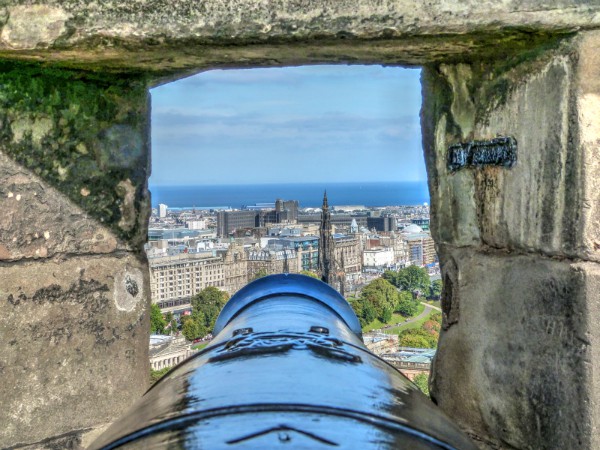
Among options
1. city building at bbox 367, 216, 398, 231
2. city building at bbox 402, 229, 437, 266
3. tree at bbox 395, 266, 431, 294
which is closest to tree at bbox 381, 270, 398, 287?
tree at bbox 395, 266, 431, 294

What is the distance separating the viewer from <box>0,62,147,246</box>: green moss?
6.08 ft

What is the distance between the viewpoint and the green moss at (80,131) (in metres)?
1.85

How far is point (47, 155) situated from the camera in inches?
74.6

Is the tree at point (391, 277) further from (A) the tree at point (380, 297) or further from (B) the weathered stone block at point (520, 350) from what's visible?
(B) the weathered stone block at point (520, 350)

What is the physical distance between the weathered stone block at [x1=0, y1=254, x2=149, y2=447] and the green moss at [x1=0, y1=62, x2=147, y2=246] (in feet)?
0.40

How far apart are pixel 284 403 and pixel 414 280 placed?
43387 millimetres

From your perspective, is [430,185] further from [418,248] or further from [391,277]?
[418,248]

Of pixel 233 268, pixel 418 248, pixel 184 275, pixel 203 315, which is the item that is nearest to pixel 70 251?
pixel 203 315

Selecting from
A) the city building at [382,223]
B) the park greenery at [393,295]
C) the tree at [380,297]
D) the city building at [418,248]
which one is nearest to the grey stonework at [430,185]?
the park greenery at [393,295]

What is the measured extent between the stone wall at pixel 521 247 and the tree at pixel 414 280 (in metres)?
42.0

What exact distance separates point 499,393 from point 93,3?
102cm

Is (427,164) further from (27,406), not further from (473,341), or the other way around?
(27,406)

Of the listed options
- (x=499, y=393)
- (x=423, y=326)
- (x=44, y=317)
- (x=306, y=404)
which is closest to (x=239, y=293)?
(x=44, y=317)

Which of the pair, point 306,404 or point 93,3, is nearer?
point 306,404
